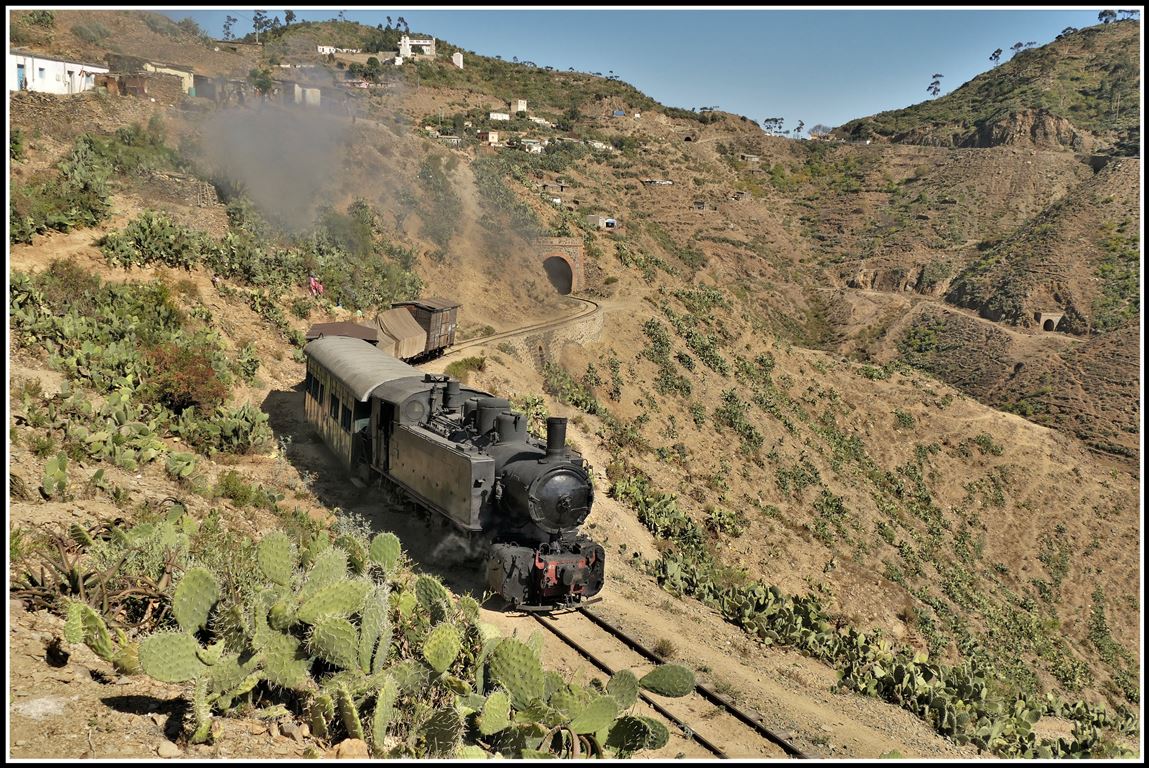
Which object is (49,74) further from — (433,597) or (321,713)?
(321,713)

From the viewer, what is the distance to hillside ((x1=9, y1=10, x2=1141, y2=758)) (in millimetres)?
16562

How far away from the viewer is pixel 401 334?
28.8m

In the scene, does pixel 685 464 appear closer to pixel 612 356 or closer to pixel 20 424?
pixel 612 356

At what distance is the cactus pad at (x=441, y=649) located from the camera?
840cm

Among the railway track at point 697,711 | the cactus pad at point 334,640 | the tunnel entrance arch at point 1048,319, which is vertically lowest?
the railway track at point 697,711

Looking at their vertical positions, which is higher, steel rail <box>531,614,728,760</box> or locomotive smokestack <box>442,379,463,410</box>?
locomotive smokestack <box>442,379,463,410</box>

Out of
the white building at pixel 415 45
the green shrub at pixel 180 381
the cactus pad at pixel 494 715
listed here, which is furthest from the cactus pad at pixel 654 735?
the white building at pixel 415 45

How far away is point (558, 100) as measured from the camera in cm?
11744

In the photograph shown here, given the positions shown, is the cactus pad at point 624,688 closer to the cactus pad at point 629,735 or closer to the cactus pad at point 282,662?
Answer: the cactus pad at point 629,735

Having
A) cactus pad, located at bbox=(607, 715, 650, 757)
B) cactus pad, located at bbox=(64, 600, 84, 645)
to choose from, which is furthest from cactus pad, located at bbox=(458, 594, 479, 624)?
cactus pad, located at bbox=(64, 600, 84, 645)

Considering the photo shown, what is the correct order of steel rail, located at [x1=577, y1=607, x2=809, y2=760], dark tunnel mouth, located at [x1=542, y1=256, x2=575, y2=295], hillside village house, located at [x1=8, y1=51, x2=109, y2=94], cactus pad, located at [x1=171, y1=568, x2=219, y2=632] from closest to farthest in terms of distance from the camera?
cactus pad, located at [x1=171, y1=568, x2=219, y2=632] < steel rail, located at [x1=577, y1=607, x2=809, y2=760] < hillside village house, located at [x1=8, y1=51, x2=109, y2=94] < dark tunnel mouth, located at [x1=542, y1=256, x2=575, y2=295]

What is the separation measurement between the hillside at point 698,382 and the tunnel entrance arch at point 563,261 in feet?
3.03

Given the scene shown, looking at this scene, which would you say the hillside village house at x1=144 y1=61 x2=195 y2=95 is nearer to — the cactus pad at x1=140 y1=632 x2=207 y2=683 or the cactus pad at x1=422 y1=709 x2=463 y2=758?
the cactus pad at x1=140 y1=632 x2=207 y2=683

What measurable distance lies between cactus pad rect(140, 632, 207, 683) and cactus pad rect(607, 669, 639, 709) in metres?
4.42
